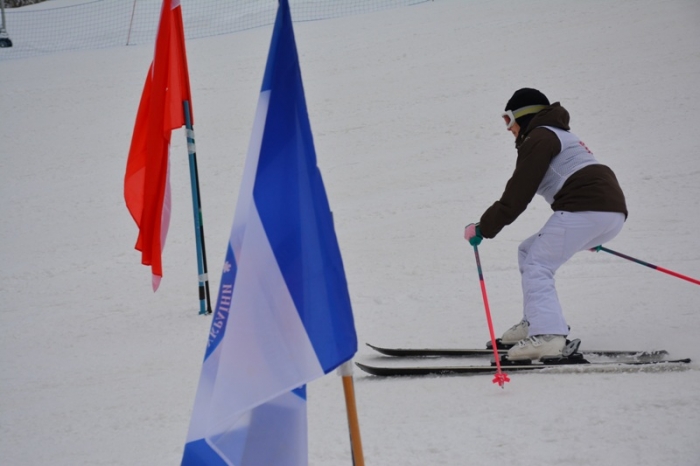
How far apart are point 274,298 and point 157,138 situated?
12.0 ft

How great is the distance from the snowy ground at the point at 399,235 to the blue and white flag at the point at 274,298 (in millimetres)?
1249

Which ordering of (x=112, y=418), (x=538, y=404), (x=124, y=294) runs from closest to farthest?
(x=538, y=404)
(x=112, y=418)
(x=124, y=294)

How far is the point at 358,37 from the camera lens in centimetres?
1673

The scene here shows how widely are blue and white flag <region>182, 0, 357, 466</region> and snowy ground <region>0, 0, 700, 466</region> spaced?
1.25 m

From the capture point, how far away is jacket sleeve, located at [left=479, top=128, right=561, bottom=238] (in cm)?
420

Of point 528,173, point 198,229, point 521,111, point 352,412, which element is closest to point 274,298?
point 352,412

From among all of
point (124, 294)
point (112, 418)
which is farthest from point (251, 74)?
point (112, 418)

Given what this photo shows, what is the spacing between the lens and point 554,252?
14.1 feet

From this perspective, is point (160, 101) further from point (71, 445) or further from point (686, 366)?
point (686, 366)

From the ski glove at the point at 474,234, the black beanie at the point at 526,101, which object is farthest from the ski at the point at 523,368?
the black beanie at the point at 526,101

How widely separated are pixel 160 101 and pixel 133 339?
1.88 metres

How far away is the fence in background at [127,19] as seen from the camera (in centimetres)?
2072

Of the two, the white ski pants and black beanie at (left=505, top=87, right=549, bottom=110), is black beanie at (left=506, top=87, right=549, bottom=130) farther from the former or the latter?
the white ski pants

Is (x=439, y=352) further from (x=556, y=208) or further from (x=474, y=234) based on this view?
(x=556, y=208)
